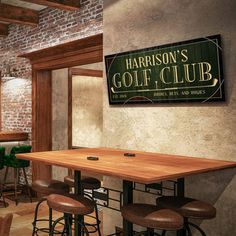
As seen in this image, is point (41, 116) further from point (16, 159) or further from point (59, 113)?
→ point (16, 159)

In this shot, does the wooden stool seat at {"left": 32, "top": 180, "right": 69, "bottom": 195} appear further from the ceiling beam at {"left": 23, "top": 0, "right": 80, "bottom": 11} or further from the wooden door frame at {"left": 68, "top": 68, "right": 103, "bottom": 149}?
the wooden door frame at {"left": 68, "top": 68, "right": 103, "bottom": 149}

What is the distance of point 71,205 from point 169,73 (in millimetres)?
1567

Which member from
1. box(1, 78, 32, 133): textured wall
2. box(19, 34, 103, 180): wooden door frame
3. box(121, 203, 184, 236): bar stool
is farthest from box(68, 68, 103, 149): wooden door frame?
box(121, 203, 184, 236): bar stool

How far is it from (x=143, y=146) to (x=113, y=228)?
3.31ft

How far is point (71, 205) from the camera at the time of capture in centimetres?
271

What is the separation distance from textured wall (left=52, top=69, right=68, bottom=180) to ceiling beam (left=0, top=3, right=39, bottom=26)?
0.93m

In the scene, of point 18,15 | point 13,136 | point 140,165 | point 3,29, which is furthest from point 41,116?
point 140,165

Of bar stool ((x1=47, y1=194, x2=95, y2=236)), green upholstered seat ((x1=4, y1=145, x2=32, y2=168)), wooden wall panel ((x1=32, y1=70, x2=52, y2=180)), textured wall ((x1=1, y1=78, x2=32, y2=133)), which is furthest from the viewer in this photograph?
textured wall ((x1=1, y1=78, x2=32, y2=133))

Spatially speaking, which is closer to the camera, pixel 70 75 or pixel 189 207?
pixel 189 207

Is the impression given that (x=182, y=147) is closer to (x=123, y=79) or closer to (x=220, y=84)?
(x=220, y=84)

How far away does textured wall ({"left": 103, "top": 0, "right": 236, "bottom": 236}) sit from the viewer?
9.91 ft

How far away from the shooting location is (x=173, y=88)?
3453 millimetres

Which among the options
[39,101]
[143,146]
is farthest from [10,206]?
[143,146]

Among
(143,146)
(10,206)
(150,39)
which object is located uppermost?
(150,39)
